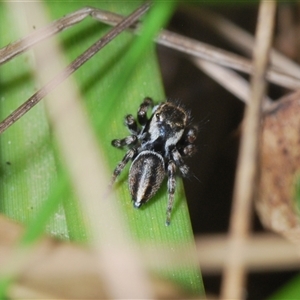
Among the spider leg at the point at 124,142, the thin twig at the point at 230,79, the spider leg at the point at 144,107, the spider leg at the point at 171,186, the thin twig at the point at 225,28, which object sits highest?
the thin twig at the point at 225,28

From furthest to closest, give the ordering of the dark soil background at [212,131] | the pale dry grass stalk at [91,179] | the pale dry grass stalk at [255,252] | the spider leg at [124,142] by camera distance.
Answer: the dark soil background at [212,131] → the spider leg at [124,142] → the pale dry grass stalk at [255,252] → the pale dry grass stalk at [91,179]

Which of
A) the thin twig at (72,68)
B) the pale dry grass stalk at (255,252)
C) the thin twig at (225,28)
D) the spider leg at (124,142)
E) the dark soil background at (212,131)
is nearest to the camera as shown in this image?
the pale dry grass stalk at (255,252)

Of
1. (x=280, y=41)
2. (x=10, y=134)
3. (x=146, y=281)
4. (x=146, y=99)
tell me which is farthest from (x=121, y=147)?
(x=280, y=41)

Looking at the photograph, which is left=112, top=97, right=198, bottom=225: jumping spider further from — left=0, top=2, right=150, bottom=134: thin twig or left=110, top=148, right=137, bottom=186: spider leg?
left=0, top=2, right=150, bottom=134: thin twig

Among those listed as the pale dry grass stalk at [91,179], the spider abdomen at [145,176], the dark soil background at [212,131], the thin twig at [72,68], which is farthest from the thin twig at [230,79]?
the pale dry grass stalk at [91,179]

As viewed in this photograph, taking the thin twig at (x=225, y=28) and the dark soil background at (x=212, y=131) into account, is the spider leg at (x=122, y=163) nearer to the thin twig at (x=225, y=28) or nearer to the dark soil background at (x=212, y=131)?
the dark soil background at (x=212, y=131)

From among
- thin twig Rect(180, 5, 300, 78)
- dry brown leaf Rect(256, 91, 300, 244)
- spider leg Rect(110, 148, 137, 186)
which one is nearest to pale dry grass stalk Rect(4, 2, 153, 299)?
spider leg Rect(110, 148, 137, 186)
